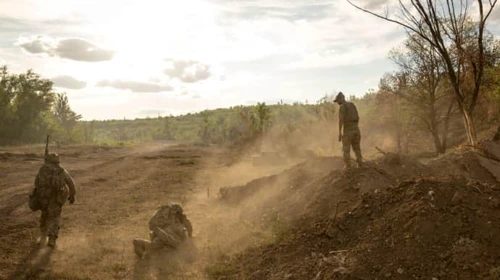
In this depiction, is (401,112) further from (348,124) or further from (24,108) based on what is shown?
(24,108)

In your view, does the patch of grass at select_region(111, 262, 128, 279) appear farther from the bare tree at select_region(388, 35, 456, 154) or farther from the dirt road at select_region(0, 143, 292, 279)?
the bare tree at select_region(388, 35, 456, 154)

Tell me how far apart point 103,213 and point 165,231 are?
471 centimetres

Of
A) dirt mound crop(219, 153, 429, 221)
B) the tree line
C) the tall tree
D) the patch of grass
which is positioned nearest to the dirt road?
the patch of grass

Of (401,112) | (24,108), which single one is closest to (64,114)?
(24,108)

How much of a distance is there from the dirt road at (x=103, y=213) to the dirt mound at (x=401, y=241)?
75.9 inches

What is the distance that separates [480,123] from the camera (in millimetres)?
25328

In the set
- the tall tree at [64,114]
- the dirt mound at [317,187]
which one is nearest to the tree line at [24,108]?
the tall tree at [64,114]

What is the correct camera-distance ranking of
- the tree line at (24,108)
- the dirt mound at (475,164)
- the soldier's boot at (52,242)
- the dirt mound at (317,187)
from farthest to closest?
the tree line at (24,108)
the dirt mound at (475,164)
the dirt mound at (317,187)
the soldier's boot at (52,242)

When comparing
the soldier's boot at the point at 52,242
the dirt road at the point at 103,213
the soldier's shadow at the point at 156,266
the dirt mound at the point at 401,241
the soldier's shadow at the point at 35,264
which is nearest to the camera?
the dirt mound at the point at 401,241

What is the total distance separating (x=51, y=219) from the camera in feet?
30.8

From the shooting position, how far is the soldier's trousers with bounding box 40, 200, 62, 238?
9258 mm

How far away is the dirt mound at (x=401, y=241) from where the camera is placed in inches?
227

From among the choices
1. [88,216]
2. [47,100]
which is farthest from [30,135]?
[88,216]

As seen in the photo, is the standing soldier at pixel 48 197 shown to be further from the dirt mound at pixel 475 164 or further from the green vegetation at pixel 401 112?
the green vegetation at pixel 401 112
